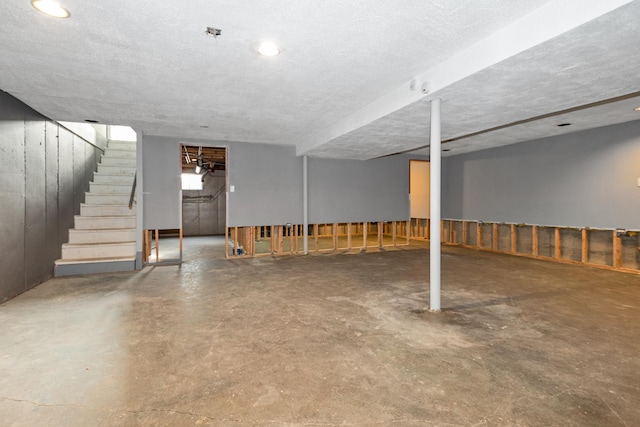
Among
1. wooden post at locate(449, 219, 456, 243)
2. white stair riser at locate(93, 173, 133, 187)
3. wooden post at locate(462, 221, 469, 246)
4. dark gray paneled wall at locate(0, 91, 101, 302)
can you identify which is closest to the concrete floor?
dark gray paneled wall at locate(0, 91, 101, 302)

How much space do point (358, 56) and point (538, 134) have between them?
16.5 feet

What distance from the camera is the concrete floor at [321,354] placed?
176cm

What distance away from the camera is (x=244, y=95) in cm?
388

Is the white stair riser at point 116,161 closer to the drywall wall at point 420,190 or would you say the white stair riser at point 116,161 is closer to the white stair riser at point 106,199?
the white stair riser at point 106,199

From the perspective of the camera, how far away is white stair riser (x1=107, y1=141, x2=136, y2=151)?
24.4ft

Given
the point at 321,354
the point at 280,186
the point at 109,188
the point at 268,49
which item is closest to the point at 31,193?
the point at 109,188

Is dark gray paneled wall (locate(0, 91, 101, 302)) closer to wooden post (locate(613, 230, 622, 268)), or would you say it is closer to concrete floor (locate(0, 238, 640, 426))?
concrete floor (locate(0, 238, 640, 426))

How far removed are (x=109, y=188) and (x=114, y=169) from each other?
0.64 meters

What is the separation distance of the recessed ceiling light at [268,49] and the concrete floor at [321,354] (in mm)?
2552

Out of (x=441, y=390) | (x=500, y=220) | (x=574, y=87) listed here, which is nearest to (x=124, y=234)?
(x=441, y=390)

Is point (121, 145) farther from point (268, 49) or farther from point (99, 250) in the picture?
A: point (268, 49)

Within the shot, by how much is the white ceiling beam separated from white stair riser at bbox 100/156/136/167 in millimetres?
6205

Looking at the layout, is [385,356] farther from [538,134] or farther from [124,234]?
[538,134]

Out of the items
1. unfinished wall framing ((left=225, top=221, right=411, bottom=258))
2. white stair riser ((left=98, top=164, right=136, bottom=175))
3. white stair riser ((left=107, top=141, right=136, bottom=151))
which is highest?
white stair riser ((left=107, top=141, right=136, bottom=151))
